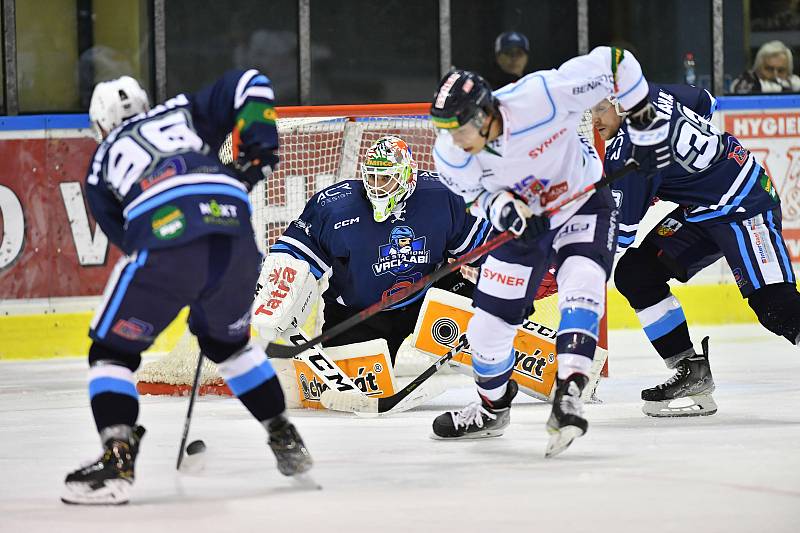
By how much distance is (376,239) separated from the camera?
15.6 feet

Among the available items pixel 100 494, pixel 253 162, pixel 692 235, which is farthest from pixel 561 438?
pixel 692 235

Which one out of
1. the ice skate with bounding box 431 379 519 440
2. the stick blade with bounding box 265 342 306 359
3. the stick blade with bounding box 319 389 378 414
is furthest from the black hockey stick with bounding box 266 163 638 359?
the ice skate with bounding box 431 379 519 440

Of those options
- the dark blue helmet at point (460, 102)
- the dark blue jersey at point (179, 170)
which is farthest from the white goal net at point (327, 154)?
the dark blue jersey at point (179, 170)

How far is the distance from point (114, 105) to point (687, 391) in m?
2.02

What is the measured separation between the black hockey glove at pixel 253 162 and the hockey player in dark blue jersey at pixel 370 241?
149 cm

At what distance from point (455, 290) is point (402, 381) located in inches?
22.8

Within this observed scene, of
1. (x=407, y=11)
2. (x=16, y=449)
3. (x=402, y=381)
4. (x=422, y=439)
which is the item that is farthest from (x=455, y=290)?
(x=407, y=11)

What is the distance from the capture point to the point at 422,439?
3.85m

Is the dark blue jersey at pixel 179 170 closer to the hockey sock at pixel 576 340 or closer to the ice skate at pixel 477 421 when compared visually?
the hockey sock at pixel 576 340

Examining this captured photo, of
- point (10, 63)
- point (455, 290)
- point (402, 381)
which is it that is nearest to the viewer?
point (455, 290)

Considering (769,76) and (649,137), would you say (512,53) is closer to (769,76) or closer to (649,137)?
(769,76)

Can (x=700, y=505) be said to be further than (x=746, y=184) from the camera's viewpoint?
No

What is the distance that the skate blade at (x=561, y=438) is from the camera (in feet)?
10.8

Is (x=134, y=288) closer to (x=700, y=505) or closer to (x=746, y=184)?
(x=700, y=505)
